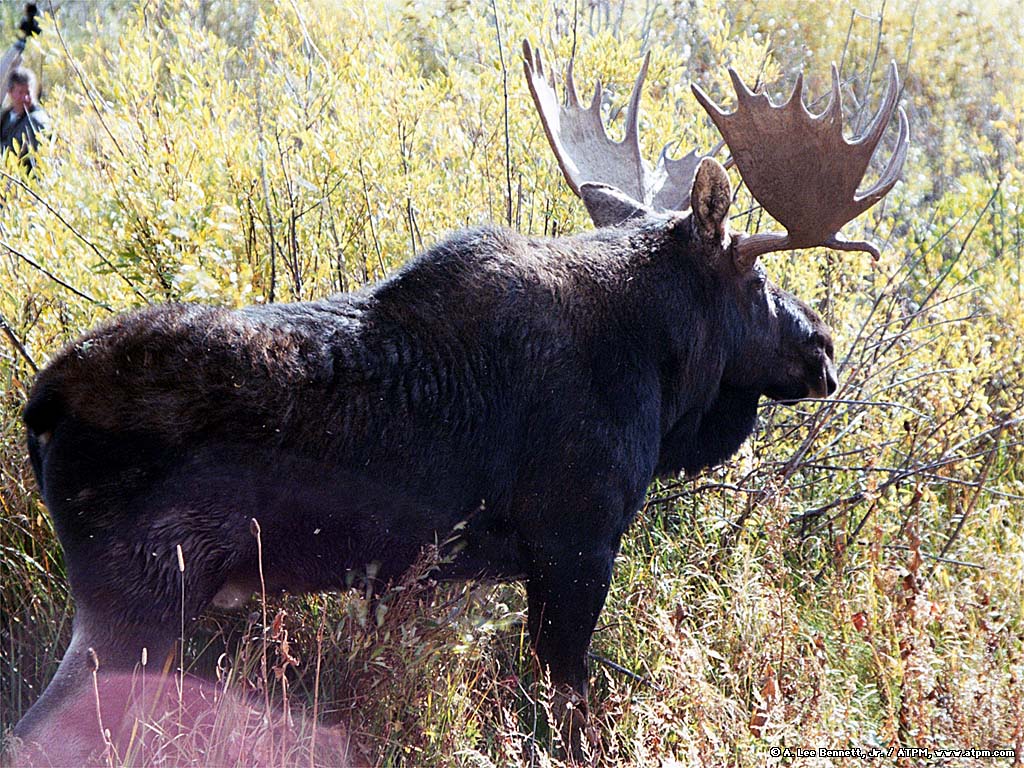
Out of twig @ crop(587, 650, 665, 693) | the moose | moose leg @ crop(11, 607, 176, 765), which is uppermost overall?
the moose

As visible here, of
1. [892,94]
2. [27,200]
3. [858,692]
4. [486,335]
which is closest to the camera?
[486,335]

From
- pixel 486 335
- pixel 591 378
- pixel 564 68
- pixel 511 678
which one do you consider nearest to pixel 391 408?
pixel 486 335

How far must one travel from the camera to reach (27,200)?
19.6 ft

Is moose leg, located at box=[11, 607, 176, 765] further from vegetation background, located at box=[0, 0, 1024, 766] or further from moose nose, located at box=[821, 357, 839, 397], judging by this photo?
moose nose, located at box=[821, 357, 839, 397]

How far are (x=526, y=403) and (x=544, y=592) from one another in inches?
26.8

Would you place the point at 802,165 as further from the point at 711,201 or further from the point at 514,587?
the point at 514,587

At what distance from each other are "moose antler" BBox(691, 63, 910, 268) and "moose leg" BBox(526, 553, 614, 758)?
56.4 inches

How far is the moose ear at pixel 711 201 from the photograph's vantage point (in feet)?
14.2

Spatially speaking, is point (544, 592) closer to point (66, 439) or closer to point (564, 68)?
point (66, 439)

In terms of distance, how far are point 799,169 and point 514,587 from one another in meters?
2.10

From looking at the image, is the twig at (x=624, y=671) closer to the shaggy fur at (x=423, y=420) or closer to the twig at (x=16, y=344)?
the shaggy fur at (x=423, y=420)

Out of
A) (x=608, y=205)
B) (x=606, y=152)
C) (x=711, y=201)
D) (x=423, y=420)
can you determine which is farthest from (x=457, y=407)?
(x=606, y=152)

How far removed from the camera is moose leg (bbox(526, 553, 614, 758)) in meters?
4.12

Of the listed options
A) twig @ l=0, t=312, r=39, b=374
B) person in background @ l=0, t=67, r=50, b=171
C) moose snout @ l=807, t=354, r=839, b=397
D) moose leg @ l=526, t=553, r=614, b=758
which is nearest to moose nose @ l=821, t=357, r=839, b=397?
moose snout @ l=807, t=354, r=839, b=397
